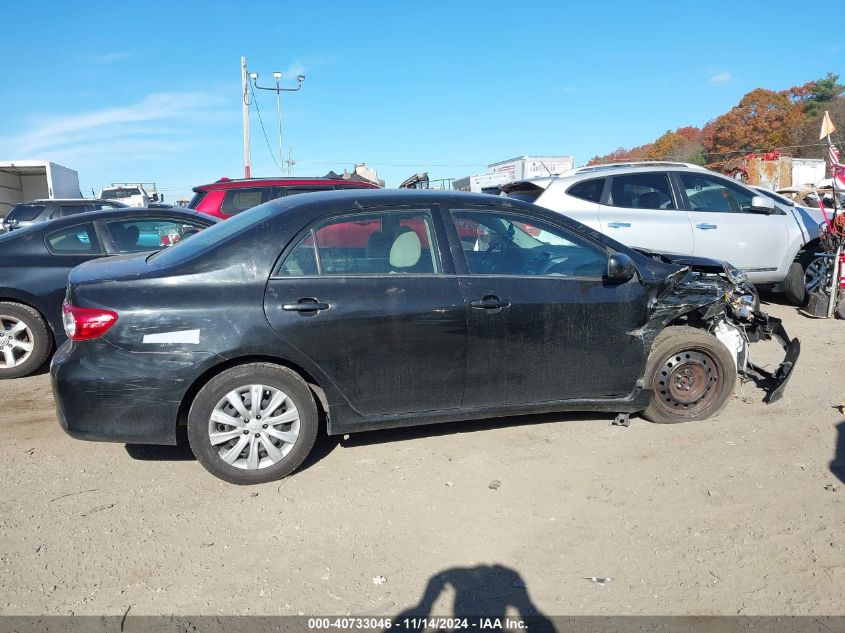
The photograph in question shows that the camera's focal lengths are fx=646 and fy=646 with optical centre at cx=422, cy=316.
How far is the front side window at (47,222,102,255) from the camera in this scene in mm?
6109

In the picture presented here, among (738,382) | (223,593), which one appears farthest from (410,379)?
(738,382)

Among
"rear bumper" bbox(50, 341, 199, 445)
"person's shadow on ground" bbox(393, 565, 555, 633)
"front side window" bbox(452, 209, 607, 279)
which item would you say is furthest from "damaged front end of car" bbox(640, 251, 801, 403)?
"rear bumper" bbox(50, 341, 199, 445)

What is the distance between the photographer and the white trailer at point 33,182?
2284 centimetres

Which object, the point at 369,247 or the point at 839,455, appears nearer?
the point at 369,247

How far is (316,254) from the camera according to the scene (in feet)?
12.7

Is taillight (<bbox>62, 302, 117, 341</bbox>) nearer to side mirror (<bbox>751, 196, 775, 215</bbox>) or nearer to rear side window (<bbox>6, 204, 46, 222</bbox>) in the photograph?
side mirror (<bbox>751, 196, 775, 215</bbox>)

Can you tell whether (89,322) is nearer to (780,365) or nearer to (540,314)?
(540,314)

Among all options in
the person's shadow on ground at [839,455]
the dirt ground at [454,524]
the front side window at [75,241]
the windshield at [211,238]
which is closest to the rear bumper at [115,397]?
the dirt ground at [454,524]

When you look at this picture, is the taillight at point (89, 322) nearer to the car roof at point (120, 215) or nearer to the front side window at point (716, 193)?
the car roof at point (120, 215)

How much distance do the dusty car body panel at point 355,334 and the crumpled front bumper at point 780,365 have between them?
1.02 m

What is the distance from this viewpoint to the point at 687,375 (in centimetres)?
466

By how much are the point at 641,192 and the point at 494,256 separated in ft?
14.2

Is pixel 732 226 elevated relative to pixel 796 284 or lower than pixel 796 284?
elevated

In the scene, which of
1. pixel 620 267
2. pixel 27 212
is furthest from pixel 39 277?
pixel 27 212
